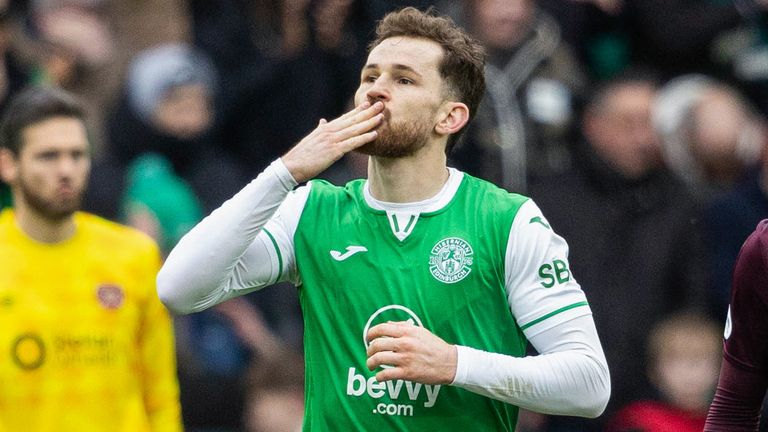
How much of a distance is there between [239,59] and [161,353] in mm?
3223

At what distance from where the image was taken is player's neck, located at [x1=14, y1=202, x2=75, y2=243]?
7.37 meters

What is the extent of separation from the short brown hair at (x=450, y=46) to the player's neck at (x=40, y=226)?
2.23 meters

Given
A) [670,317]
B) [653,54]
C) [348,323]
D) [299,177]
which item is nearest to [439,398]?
[348,323]

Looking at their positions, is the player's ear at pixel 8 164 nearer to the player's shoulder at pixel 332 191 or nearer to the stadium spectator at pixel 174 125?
the stadium spectator at pixel 174 125

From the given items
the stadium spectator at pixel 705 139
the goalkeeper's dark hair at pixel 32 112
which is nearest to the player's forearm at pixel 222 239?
the goalkeeper's dark hair at pixel 32 112

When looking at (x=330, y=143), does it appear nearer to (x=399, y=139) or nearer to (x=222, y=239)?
(x=399, y=139)

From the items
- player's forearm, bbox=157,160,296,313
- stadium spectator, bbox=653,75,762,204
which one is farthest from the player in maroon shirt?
stadium spectator, bbox=653,75,762,204

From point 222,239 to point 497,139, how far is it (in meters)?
4.35

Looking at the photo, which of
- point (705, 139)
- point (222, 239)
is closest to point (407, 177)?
point (222, 239)

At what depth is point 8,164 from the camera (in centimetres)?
755

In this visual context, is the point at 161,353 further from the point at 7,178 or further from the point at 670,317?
the point at 670,317

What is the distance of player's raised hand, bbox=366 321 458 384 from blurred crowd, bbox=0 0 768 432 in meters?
3.29

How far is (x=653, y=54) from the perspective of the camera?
10781mm

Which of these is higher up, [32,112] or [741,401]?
[32,112]
